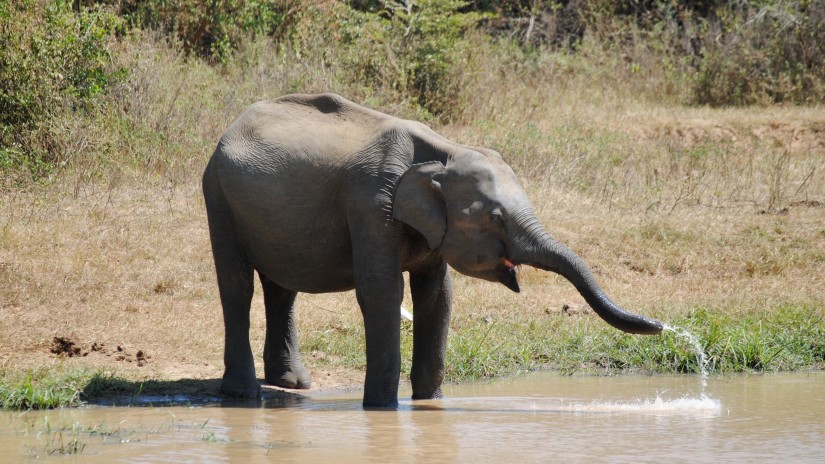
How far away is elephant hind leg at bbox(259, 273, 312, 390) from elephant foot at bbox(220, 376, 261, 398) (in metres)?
0.45

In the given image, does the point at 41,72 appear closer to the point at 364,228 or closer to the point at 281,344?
the point at 281,344

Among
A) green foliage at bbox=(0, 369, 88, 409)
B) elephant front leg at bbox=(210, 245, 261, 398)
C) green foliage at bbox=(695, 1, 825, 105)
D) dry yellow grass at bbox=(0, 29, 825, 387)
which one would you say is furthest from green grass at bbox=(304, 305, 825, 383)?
green foliage at bbox=(695, 1, 825, 105)

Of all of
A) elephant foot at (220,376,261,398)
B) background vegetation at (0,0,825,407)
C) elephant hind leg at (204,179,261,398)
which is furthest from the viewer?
background vegetation at (0,0,825,407)

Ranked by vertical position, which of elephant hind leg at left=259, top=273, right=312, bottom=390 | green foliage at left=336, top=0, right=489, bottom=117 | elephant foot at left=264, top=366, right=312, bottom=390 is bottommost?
elephant foot at left=264, top=366, right=312, bottom=390

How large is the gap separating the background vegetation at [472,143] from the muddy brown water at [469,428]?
81 cm

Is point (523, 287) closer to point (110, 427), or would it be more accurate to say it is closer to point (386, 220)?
point (386, 220)

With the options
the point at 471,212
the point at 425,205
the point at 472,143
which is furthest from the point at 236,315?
the point at 472,143

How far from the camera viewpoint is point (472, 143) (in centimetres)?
1571

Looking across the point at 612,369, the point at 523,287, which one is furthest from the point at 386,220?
the point at 523,287

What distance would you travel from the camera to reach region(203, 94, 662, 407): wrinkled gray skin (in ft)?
24.0

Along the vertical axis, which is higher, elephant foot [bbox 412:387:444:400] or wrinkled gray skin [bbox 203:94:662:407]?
wrinkled gray skin [bbox 203:94:662:407]

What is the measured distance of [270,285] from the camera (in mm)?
8727

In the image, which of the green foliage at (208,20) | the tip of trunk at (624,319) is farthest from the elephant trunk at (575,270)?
the green foliage at (208,20)

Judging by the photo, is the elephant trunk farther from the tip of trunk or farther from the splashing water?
the splashing water
